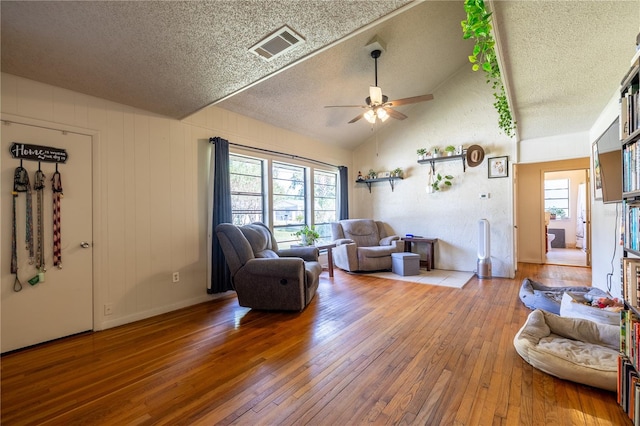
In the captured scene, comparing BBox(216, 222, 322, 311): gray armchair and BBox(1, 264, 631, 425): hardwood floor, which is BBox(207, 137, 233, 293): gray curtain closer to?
BBox(216, 222, 322, 311): gray armchair

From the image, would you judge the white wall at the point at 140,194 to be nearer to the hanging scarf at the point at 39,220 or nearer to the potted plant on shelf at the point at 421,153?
the hanging scarf at the point at 39,220

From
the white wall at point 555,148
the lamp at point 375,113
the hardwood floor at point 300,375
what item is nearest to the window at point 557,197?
the white wall at point 555,148

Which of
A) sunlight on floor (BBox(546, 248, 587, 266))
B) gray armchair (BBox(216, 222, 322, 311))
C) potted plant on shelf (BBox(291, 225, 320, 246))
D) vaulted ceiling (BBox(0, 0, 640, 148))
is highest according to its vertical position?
vaulted ceiling (BBox(0, 0, 640, 148))

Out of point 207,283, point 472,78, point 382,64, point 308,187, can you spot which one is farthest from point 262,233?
point 472,78

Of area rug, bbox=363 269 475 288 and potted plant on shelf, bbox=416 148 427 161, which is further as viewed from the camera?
potted plant on shelf, bbox=416 148 427 161

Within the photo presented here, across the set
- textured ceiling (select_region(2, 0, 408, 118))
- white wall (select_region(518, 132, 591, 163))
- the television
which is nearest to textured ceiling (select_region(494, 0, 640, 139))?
the television

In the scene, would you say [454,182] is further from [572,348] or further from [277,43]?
[277,43]

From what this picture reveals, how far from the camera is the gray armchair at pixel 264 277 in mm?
3000

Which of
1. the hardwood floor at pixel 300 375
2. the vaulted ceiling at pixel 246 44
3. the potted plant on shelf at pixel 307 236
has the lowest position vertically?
the hardwood floor at pixel 300 375

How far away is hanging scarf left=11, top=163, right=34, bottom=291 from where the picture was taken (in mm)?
2305

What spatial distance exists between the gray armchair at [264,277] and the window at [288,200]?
57.1 inches

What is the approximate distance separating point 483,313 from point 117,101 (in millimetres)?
4562

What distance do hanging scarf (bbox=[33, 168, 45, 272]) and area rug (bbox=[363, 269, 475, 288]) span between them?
428 centimetres

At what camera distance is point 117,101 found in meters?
2.86
